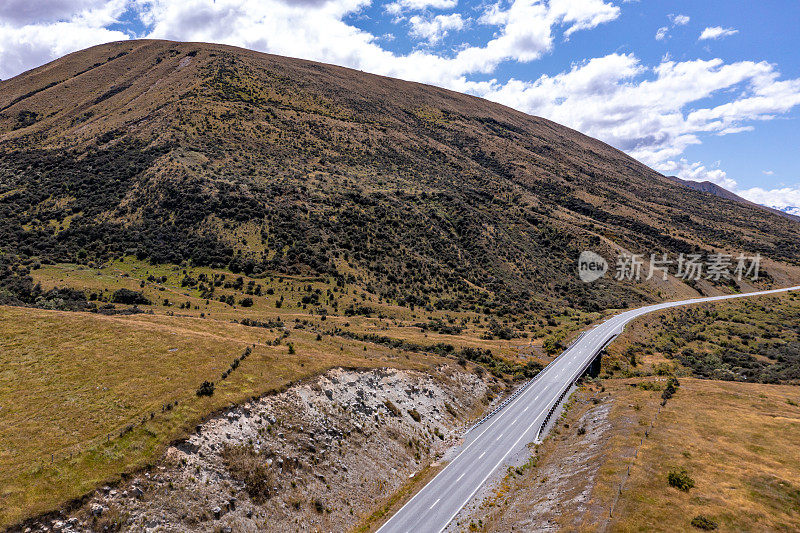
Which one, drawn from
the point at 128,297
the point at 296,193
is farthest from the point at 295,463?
the point at 296,193

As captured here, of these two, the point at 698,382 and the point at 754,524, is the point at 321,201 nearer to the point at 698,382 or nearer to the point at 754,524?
the point at 698,382

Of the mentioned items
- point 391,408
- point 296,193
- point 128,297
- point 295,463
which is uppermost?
point 296,193

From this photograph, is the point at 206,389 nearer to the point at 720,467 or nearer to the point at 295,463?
the point at 295,463

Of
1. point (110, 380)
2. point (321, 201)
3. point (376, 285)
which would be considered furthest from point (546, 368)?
point (321, 201)

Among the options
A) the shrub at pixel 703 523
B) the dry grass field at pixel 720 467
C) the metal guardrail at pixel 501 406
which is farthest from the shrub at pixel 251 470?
the shrub at pixel 703 523

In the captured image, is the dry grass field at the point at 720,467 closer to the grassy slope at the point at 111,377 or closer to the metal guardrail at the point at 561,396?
the metal guardrail at the point at 561,396

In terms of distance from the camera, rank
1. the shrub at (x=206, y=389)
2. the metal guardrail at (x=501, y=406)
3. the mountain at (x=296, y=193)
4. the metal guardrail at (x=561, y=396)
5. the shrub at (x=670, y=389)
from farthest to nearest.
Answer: the mountain at (x=296, y=193) → the shrub at (x=670, y=389) → the metal guardrail at (x=501, y=406) → the metal guardrail at (x=561, y=396) → the shrub at (x=206, y=389)
